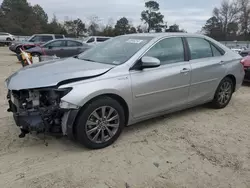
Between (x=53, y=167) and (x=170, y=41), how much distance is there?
2.66 metres

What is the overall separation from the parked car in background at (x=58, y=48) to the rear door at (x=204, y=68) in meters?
10.1

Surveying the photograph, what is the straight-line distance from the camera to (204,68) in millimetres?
4410

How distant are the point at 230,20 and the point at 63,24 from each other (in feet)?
127

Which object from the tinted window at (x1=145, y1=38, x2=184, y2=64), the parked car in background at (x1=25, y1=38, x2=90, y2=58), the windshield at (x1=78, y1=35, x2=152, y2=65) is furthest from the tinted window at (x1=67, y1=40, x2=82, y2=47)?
the tinted window at (x1=145, y1=38, x2=184, y2=64)

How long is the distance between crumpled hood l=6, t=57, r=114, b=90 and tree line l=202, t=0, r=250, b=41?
181 feet

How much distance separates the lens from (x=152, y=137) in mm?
3703

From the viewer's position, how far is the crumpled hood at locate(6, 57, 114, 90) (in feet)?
9.89

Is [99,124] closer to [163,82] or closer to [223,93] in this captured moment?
[163,82]

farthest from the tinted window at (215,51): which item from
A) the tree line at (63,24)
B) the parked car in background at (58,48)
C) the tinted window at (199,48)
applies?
the tree line at (63,24)

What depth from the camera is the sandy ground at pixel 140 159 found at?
104 inches

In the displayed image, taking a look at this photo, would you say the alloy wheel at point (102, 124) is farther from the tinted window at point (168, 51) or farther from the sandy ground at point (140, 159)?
the tinted window at point (168, 51)

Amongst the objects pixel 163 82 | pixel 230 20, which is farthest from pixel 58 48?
pixel 230 20

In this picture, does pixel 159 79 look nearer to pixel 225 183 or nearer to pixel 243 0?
pixel 225 183

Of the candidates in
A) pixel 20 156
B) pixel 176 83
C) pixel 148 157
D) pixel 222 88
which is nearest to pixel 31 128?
pixel 20 156
